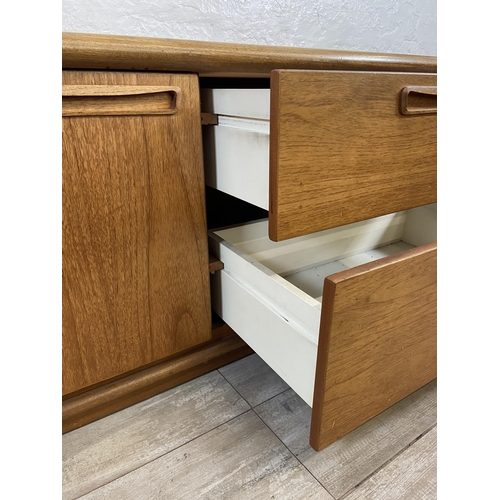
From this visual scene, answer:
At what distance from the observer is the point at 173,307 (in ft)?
2.03

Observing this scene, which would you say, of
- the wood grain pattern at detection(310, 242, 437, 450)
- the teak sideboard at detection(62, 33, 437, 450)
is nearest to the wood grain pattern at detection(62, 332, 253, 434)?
the teak sideboard at detection(62, 33, 437, 450)

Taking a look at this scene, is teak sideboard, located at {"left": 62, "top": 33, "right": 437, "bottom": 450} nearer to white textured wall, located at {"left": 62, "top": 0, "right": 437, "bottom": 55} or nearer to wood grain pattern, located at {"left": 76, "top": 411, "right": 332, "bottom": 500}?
wood grain pattern, located at {"left": 76, "top": 411, "right": 332, "bottom": 500}

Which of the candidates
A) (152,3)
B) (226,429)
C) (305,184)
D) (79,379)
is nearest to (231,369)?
(226,429)

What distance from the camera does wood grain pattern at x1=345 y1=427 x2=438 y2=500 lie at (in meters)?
0.50

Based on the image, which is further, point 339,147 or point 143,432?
point 143,432

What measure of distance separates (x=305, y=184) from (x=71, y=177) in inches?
10.7

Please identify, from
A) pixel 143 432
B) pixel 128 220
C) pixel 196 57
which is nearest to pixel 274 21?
pixel 196 57

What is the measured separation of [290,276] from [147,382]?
325 millimetres

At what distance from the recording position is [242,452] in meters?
0.56

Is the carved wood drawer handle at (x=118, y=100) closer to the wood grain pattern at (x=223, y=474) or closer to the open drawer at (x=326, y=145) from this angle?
the open drawer at (x=326, y=145)

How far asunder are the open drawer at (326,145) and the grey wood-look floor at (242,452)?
31 cm

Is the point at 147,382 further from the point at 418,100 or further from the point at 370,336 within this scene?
the point at 418,100

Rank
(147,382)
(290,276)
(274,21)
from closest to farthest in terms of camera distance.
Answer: (147,382) < (290,276) < (274,21)

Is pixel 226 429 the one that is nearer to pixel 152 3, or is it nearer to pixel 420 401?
pixel 420 401
